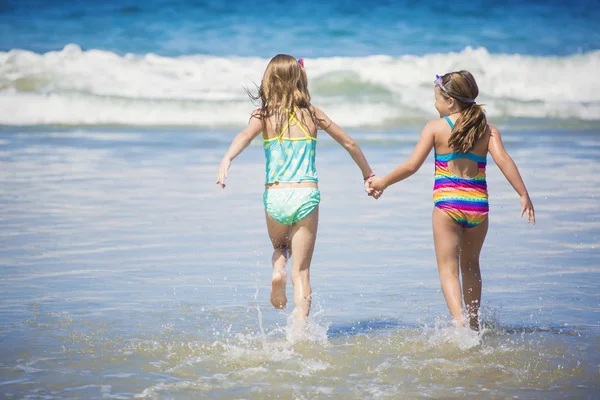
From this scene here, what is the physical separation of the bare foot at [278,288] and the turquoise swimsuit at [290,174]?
1.02ft

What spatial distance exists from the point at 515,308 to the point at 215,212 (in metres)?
3.78

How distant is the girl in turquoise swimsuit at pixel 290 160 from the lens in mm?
4715

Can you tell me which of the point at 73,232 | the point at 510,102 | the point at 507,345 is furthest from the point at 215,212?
the point at 510,102

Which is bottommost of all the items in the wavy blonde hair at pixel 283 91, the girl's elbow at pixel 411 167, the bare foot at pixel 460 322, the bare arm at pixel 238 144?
the bare foot at pixel 460 322

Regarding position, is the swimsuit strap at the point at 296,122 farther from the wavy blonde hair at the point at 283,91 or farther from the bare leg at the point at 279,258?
the bare leg at the point at 279,258

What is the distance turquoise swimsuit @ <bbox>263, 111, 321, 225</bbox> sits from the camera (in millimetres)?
4699

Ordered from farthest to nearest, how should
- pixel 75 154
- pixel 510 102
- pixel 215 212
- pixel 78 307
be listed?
1. pixel 510 102
2. pixel 75 154
3. pixel 215 212
4. pixel 78 307

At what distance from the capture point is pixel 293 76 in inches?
187

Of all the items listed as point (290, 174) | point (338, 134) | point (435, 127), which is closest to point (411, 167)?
point (435, 127)

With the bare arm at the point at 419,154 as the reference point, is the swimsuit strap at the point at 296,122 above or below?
above

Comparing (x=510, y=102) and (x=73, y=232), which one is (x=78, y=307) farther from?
(x=510, y=102)

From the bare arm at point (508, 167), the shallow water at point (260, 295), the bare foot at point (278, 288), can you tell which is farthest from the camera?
the bare foot at point (278, 288)

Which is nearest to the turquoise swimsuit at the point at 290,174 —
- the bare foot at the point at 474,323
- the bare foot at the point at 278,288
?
the bare foot at the point at 278,288

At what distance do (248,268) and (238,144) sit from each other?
6.12ft
